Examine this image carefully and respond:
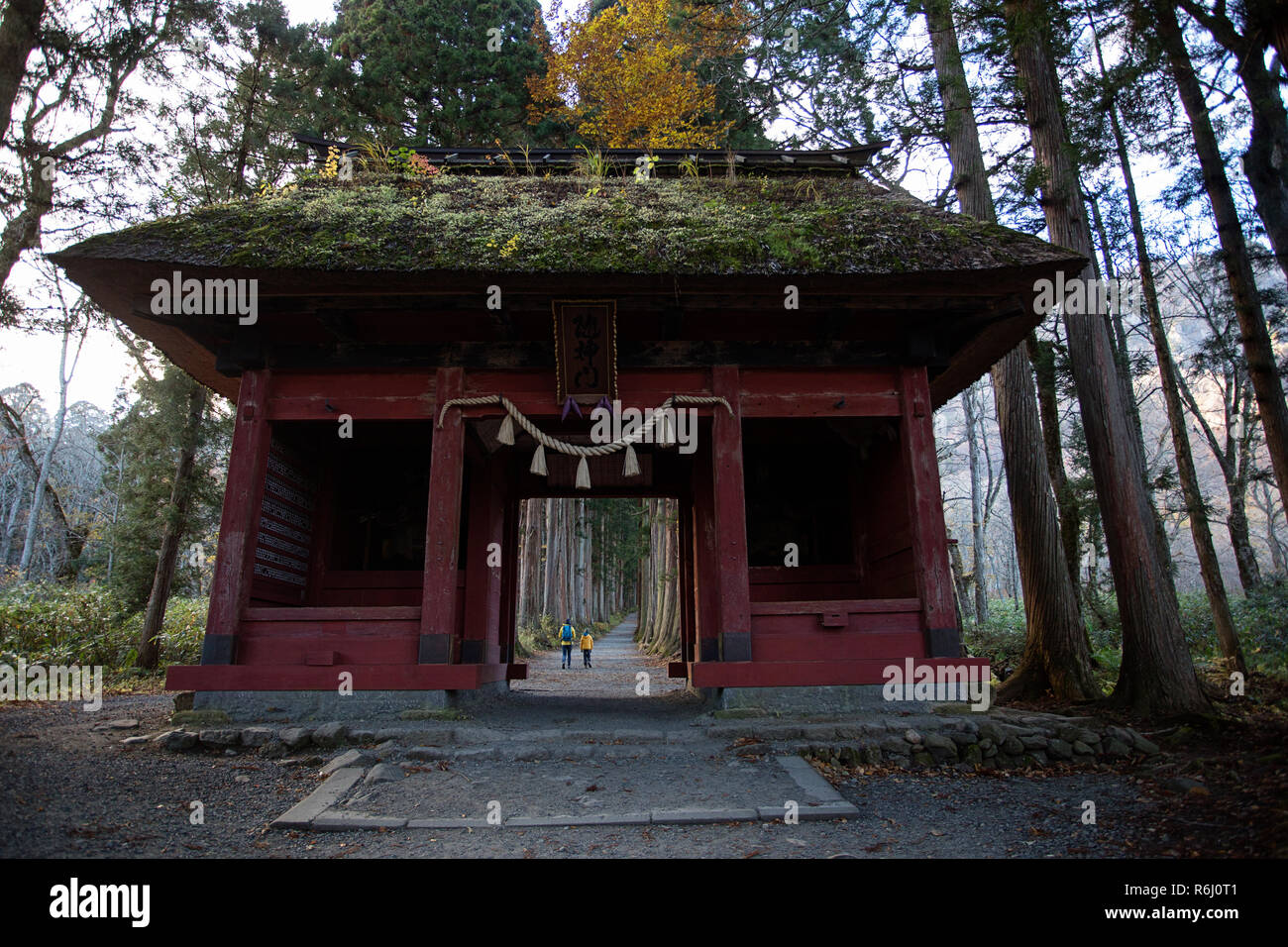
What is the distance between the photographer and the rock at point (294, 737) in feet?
18.3

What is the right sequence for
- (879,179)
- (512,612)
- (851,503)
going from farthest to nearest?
(512,612), (879,179), (851,503)

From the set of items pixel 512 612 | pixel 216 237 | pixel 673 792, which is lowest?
pixel 673 792

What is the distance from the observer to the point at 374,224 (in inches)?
262

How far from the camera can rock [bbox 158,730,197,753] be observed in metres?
5.60

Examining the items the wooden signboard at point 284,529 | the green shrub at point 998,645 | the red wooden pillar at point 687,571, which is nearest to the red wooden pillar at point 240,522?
the wooden signboard at point 284,529

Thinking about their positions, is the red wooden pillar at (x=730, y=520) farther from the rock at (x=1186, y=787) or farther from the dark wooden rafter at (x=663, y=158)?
the dark wooden rafter at (x=663, y=158)

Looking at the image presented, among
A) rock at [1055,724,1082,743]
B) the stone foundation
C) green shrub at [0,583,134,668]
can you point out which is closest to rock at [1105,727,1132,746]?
rock at [1055,724,1082,743]

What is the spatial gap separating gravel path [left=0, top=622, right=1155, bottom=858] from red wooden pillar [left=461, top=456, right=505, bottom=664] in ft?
8.04

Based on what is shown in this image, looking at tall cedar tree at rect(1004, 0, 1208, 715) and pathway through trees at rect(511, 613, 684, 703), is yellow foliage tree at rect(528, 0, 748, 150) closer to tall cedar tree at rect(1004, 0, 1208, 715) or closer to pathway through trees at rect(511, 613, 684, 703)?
tall cedar tree at rect(1004, 0, 1208, 715)

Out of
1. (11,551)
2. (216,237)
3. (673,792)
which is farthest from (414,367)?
(11,551)

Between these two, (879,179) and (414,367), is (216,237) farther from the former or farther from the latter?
(879,179)

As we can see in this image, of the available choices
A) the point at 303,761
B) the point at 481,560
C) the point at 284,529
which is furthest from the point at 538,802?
the point at 284,529

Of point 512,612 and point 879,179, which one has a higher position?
point 879,179

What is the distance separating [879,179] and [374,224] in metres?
7.15
